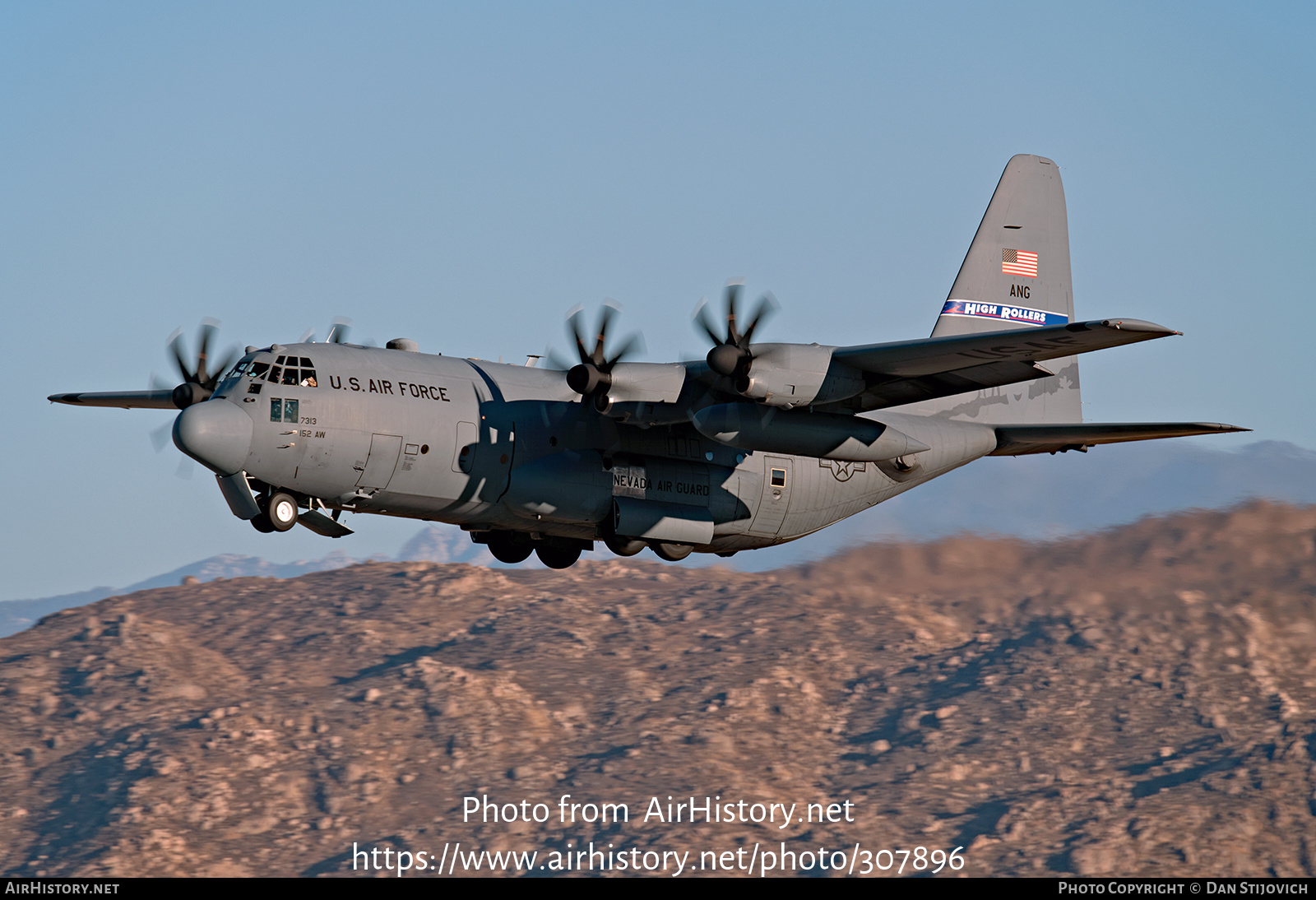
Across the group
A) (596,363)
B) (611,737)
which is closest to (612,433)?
(596,363)

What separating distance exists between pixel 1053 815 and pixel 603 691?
2675 cm

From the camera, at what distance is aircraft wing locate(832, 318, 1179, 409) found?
1703cm

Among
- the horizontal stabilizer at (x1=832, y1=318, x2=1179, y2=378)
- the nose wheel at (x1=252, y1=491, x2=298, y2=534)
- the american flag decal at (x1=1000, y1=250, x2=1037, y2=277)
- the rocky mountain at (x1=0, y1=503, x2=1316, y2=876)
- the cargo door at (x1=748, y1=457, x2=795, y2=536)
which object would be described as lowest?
the rocky mountain at (x1=0, y1=503, x2=1316, y2=876)

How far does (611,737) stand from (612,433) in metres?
59.8

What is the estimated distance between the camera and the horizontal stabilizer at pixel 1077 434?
20.2 metres

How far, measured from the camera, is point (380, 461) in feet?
62.1

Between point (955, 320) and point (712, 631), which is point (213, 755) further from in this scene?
point (955, 320)

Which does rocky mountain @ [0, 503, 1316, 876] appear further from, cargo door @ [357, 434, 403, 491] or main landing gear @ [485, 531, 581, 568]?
cargo door @ [357, 434, 403, 491]

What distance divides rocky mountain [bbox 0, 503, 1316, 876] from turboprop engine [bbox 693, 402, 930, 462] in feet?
102

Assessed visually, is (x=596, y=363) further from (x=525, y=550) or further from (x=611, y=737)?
(x=611, y=737)

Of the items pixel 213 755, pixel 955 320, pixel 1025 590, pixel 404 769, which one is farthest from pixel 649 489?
pixel 213 755

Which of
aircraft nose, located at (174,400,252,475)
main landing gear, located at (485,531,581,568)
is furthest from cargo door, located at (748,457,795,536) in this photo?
aircraft nose, located at (174,400,252,475)

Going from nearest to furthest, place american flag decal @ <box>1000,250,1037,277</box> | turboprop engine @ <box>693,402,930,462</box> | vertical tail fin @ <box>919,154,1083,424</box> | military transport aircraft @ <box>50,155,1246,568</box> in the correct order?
military transport aircraft @ <box>50,155,1246,568</box> < turboprop engine @ <box>693,402,930,462</box> < vertical tail fin @ <box>919,154,1083,424</box> < american flag decal @ <box>1000,250,1037,277</box>

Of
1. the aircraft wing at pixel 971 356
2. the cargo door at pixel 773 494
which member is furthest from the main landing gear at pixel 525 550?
the aircraft wing at pixel 971 356
